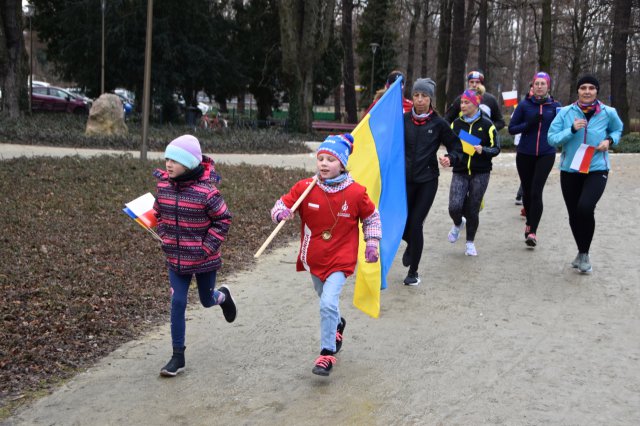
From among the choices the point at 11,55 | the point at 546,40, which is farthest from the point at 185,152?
the point at 546,40

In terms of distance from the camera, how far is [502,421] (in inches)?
173

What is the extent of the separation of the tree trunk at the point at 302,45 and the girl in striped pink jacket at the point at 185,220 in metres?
21.6

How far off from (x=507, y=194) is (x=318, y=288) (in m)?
9.43

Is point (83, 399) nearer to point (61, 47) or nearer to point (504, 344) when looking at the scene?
point (504, 344)

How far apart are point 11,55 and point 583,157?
24045 millimetres

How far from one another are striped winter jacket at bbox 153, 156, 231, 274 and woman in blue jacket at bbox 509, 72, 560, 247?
17.2ft

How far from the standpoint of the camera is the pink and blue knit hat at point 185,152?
15.7ft

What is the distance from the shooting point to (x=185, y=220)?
4.89m

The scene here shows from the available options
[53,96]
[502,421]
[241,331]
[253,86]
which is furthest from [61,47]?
[502,421]

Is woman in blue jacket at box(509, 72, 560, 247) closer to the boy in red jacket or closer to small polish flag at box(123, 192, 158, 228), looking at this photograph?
the boy in red jacket

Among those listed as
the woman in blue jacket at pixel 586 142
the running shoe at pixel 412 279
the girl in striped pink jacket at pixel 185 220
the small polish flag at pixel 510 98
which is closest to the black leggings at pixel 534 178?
the woman in blue jacket at pixel 586 142

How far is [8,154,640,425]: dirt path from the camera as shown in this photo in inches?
176

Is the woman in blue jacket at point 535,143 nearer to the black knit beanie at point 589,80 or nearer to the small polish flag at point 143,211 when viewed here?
the black knit beanie at point 589,80

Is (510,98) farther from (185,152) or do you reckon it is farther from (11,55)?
(11,55)
